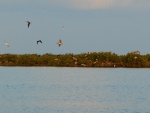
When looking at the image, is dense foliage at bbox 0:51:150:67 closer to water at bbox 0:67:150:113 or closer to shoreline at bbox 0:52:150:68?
shoreline at bbox 0:52:150:68

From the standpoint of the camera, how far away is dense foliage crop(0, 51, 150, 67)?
253ft

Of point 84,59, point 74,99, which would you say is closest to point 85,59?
point 84,59

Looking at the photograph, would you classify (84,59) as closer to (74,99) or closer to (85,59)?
(85,59)

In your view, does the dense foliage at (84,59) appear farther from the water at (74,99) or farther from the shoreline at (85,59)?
the water at (74,99)

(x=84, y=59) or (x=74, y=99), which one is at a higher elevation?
(x=84, y=59)

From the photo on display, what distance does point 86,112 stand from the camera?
31484 mm

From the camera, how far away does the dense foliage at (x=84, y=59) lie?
253ft

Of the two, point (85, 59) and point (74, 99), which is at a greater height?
point (85, 59)

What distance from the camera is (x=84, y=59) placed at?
7869 centimetres

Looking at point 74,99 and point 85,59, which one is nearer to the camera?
point 74,99

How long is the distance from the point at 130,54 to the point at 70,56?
7422 mm

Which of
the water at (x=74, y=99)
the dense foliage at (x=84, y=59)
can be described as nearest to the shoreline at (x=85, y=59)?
the dense foliage at (x=84, y=59)

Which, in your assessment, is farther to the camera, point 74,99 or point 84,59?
point 84,59

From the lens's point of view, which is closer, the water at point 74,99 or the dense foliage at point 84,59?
the water at point 74,99
